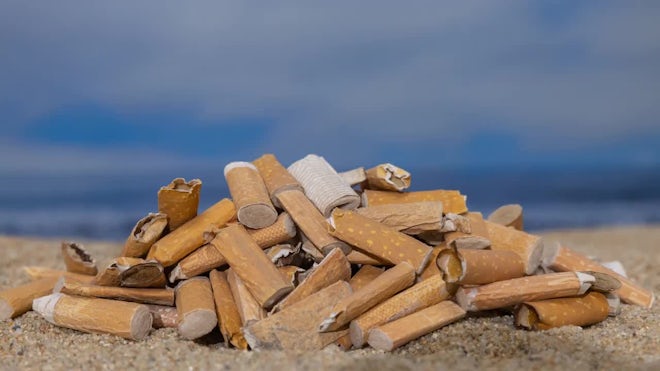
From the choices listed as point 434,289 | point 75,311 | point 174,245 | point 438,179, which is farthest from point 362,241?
point 438,179

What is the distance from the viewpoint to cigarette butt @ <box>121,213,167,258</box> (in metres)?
5.70

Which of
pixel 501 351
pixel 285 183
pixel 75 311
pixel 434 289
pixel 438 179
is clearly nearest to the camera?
pixel 501 351

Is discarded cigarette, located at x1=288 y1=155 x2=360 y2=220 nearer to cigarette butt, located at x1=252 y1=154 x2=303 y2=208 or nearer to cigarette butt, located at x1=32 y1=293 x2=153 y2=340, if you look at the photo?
cigarette butt, located at x1=252 y1=154 x2=303 y2=208

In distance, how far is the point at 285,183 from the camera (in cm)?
592

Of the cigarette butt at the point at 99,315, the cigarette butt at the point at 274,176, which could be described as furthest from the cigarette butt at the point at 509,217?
the cigarette butt at the point at 99,315

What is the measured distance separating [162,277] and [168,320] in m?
0.36

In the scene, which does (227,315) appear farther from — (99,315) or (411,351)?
(411,351)

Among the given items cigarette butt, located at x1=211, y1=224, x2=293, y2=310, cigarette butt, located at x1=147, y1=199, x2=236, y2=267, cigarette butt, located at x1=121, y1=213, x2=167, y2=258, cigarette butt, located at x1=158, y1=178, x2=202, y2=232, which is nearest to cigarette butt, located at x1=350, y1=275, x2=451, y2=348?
cigarette butt, located at x1=211, y1=224, x2=293, y2=310

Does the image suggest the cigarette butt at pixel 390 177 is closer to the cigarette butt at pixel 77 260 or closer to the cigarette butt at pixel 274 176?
the cigarette butt at pixel 274 176

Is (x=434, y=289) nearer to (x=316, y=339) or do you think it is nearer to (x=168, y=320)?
(x=316, y=339)

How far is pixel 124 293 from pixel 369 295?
210 cm

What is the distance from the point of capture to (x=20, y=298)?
6.25 meters

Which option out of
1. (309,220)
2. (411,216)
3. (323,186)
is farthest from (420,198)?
(309,220)

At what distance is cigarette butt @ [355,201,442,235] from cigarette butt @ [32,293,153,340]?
1.98 meters
